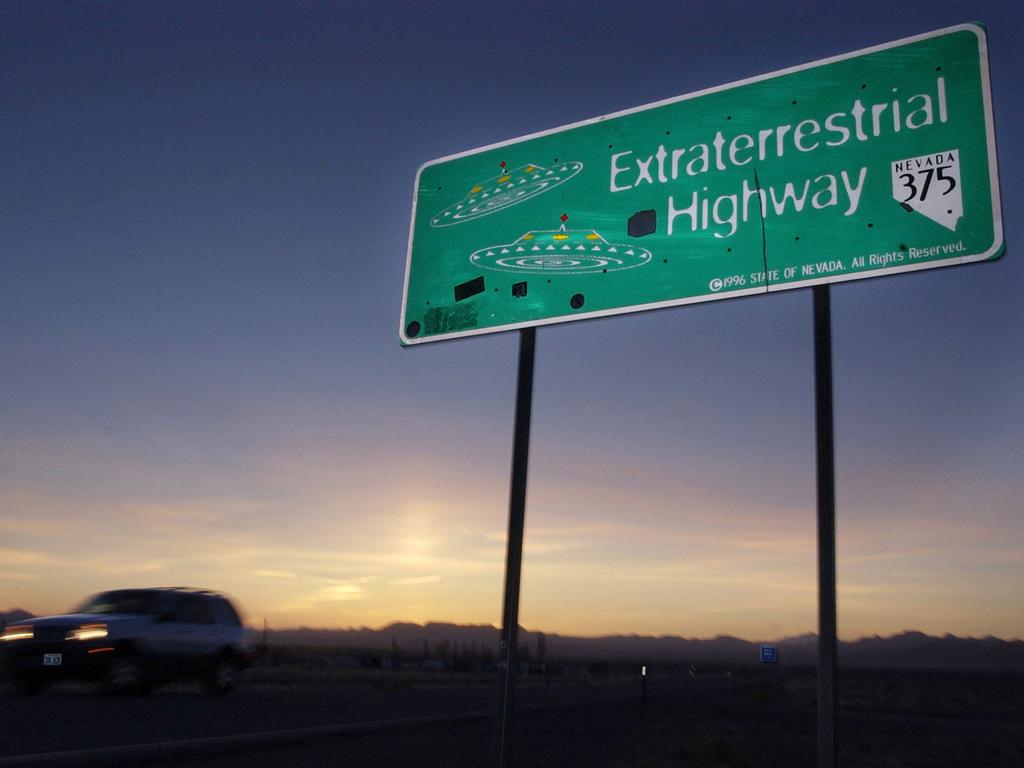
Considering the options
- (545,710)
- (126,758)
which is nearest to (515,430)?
(126,758)

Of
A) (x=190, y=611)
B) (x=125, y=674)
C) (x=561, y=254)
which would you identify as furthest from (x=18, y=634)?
(x=561, y=254)

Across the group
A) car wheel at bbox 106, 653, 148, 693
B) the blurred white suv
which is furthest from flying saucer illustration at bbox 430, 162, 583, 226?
car wheel at bbox 106, 653, 148, 693

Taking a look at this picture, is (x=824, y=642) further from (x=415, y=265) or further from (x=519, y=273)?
(x=415, y=265)

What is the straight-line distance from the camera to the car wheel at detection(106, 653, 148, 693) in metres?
15.7

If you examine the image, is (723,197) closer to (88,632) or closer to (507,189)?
(507,189)

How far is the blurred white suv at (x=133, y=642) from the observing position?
15.5 m

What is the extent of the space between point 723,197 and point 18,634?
13864mm

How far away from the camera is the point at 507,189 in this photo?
301 inches

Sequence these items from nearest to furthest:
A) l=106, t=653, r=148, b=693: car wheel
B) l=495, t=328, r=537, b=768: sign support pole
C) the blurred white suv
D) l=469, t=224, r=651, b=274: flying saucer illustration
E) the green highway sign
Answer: the green highway sign < l=495, t=328, r=537, b=768: sign support pole < l=469, t=224, r=651, b=274: flying saucer illustration < the blurred white suv < l=106, t=653, r=148, b=693: car wheel

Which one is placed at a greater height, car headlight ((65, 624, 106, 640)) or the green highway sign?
the green highway sign

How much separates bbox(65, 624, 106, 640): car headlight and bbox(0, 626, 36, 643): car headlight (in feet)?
2.02

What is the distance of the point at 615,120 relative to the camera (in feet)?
24.5

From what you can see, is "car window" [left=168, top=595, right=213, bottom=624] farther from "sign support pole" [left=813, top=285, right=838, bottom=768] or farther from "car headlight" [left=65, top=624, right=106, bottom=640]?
"sign support pole" [left=813, top=285, right=838, bottom=768]

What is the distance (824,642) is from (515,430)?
2.45 meters
